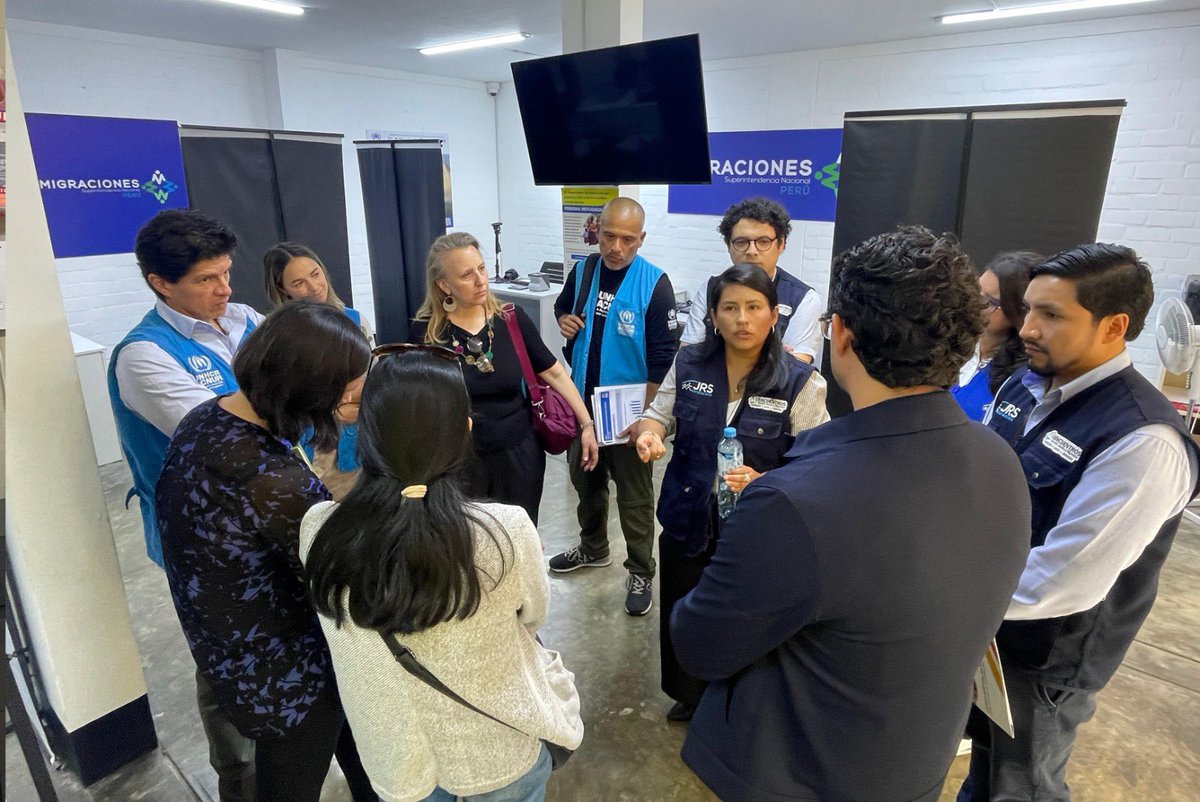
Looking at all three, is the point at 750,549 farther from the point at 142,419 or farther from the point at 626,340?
the point at 626,340

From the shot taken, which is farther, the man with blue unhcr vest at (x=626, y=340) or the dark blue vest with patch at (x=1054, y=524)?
the man with blue unhcr vest at (x=626, y=340)

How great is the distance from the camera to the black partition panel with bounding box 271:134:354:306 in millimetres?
3822

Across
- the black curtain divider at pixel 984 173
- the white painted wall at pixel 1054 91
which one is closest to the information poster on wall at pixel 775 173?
the white painted wall at pixel 1054 91

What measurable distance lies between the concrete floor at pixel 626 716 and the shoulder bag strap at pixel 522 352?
1009 mm

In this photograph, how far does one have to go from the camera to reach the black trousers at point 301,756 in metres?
1.28

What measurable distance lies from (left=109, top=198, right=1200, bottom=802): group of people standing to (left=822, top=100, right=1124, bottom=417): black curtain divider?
143 centimetres

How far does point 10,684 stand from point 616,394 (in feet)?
6.05

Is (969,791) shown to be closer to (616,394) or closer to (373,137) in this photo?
(616,394)

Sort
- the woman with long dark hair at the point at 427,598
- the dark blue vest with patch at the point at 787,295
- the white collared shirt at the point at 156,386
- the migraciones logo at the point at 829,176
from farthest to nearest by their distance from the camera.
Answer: the migraciones logo at the point at 829,176
the dark blue vest with patch at the point at 787,295
the white collared shirt at the point at 156,386
the woman with long dark hair at the point at 427,598

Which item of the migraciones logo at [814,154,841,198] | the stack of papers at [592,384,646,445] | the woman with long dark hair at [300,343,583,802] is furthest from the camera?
the migraciones logo at [814,154,841,198]

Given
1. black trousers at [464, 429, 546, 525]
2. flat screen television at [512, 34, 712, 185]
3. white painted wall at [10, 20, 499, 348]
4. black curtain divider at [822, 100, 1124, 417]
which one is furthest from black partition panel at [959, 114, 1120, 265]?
white painted wall at [10, 20, 499, 348]

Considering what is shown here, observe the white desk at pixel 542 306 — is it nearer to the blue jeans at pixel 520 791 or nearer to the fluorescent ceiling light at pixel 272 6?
the fluorescent ceiling light at pixel 272 6

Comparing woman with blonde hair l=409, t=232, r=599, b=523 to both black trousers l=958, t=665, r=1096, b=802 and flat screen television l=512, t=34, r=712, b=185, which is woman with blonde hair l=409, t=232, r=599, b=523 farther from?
black trousers l=958, t=665, r=1096, b=802

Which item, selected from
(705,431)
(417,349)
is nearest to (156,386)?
(417,349)
